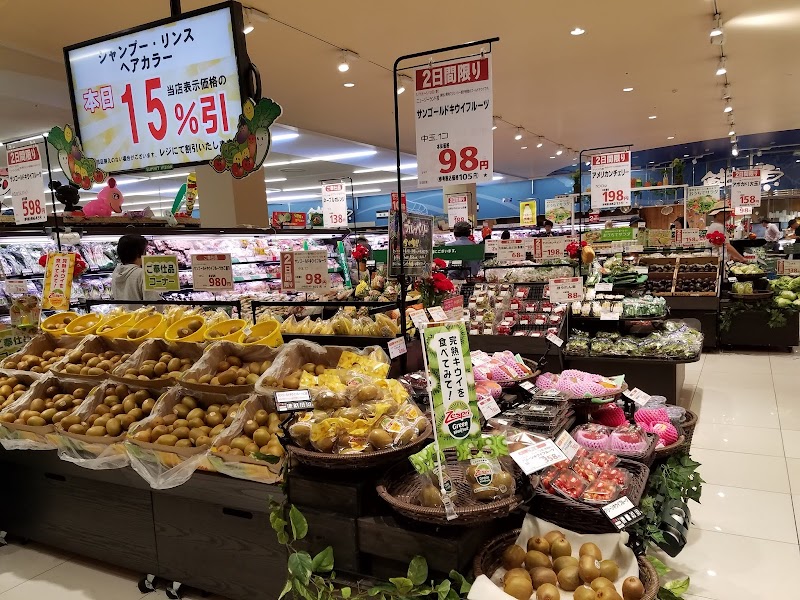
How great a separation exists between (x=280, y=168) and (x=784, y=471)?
1316 centimetres

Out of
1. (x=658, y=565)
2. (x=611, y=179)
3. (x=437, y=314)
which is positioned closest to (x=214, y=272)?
(x=437, y=314)

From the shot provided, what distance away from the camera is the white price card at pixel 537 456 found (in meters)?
1.85

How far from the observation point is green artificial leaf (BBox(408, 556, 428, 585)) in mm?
1765

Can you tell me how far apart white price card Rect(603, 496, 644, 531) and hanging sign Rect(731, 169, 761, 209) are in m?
11.1

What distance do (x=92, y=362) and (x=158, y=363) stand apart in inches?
19.0

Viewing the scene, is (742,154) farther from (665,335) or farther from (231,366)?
(231,366)

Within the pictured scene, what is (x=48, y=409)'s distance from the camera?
2.98 m

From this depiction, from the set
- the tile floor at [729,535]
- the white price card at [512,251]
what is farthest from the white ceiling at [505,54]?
the tile floor at [729,535]

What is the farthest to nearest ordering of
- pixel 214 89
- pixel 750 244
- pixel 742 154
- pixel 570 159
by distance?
1. pixel 742 154
2. pixel 570 159
3. pixel 750 244
4. pixel 214 89

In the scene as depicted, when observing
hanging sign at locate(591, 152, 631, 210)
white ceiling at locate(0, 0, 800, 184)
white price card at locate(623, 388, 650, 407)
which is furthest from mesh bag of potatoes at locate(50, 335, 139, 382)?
Answer: hanging sign at locate(591, 152, 631, 210)

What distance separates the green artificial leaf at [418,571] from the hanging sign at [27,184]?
4.02 meters

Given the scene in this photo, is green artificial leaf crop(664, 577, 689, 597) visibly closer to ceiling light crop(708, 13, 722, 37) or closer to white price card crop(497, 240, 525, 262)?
white price card crop(497, 240, 525, 262)

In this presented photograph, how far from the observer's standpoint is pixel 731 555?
9.39ft

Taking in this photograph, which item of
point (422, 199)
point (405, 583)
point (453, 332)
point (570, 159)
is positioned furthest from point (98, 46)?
point (422, 199)
